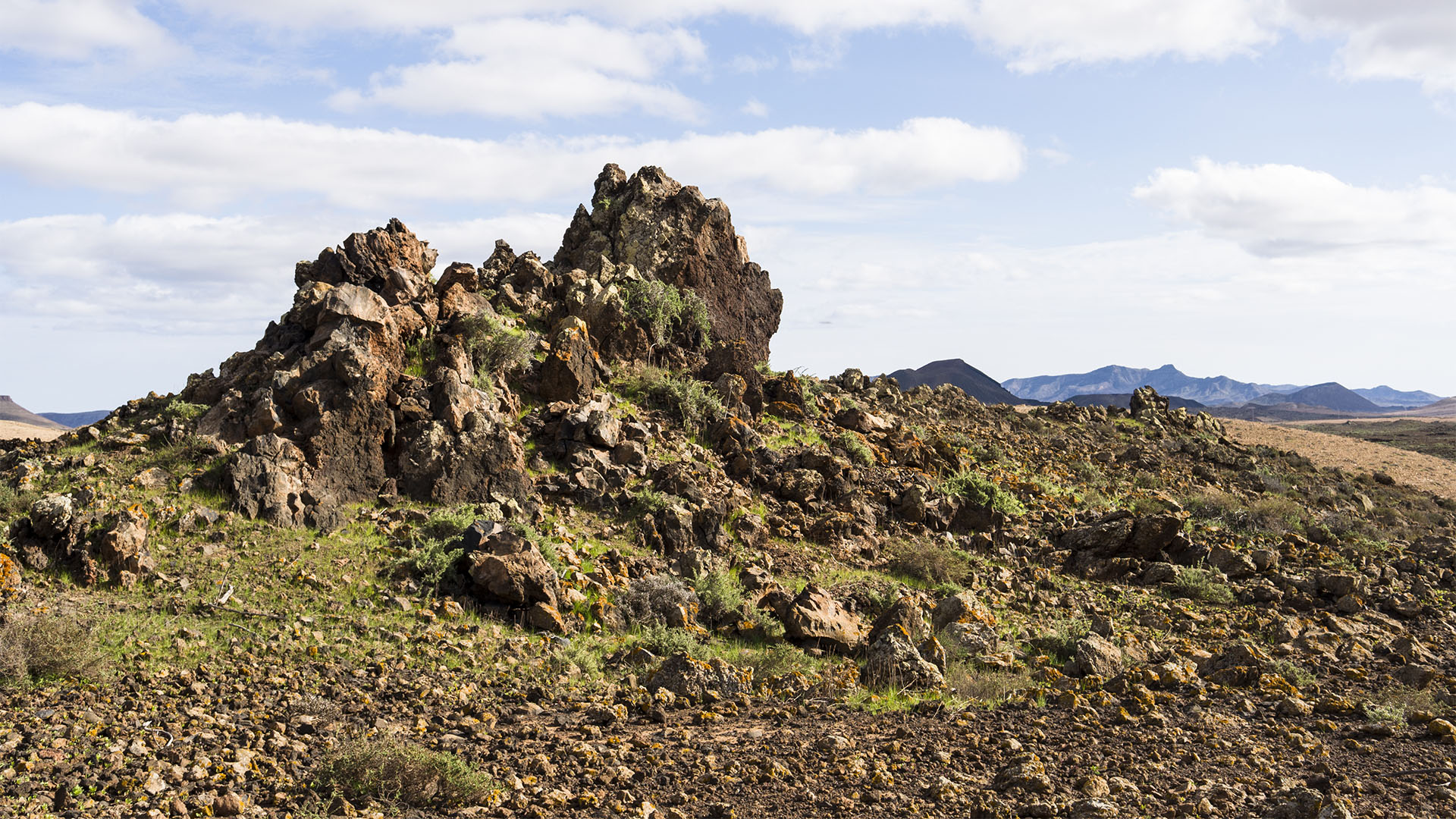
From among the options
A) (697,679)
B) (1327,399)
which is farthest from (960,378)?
(1327,399)

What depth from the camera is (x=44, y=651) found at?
7.12 meters

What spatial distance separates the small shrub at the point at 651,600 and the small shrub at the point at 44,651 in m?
4.90

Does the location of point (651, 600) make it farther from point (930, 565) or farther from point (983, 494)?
point (983, 494)

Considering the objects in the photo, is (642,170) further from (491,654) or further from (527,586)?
(491,654)

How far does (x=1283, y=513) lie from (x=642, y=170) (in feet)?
46.8

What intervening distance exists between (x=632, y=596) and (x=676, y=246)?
895 cm

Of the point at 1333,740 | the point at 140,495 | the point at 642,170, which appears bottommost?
the point at 1333,740

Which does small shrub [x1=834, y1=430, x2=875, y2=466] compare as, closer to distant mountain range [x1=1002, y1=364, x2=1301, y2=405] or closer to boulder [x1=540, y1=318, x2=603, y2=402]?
boulder [x1=540, y1=318, x2=603, y2=402]

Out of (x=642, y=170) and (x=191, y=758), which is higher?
A: (x=642, y=170)

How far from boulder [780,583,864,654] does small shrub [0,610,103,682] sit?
6.47 meters

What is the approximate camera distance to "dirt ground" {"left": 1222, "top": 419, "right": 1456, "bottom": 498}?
29.4 meters

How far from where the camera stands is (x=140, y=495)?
10.2 m

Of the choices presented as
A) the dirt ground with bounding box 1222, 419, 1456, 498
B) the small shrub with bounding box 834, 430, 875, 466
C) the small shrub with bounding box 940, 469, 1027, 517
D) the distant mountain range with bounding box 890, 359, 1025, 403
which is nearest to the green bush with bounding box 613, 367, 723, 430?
the small shrub with bounding box 834, 430, 875, 466

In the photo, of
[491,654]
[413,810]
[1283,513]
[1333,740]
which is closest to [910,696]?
[1333,740]
